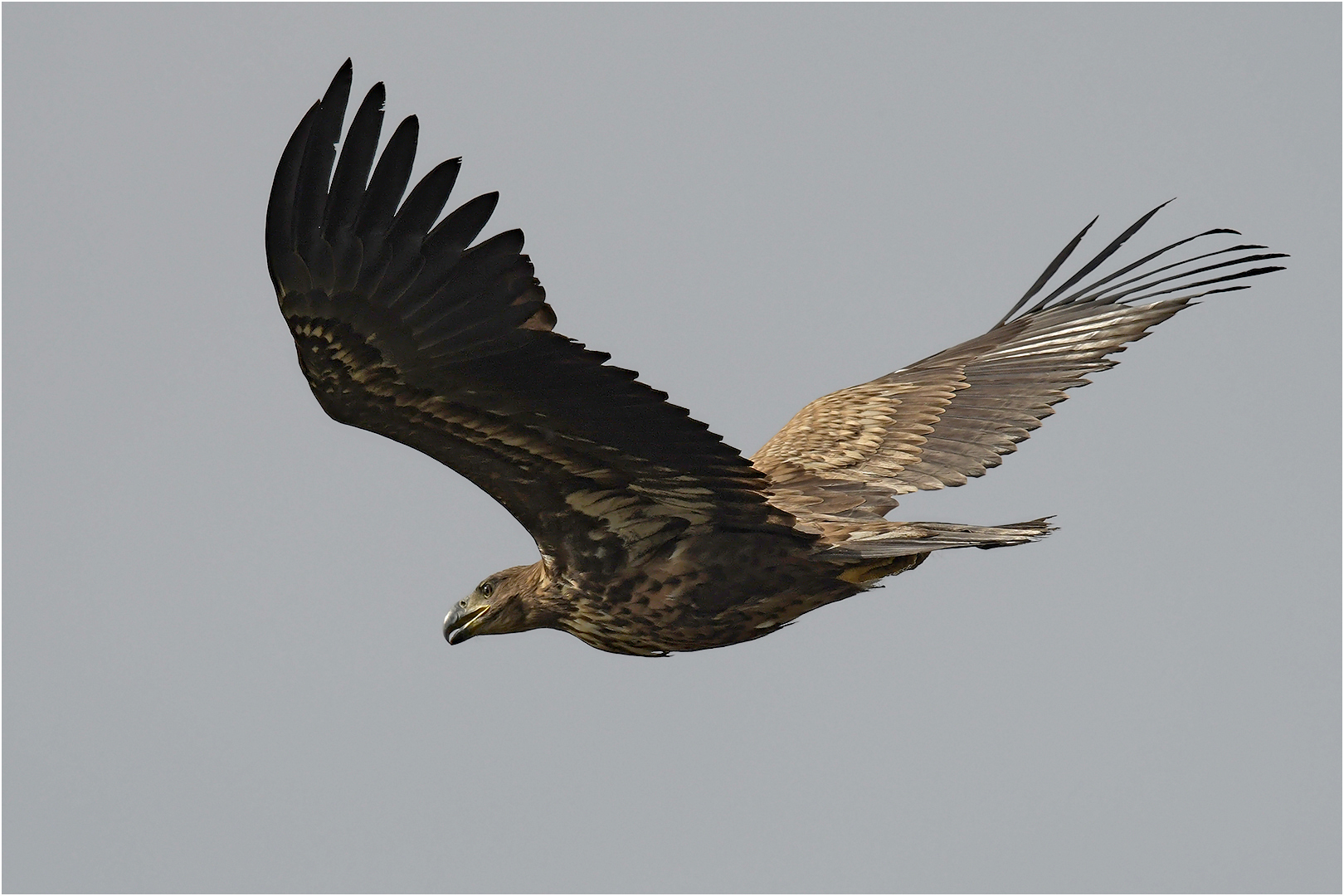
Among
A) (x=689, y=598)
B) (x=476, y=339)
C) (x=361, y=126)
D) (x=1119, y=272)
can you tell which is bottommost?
(x=689, y=598)

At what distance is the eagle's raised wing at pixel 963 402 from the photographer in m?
9.20

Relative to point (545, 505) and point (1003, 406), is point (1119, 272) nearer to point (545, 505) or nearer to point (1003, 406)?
point (1003, 406)

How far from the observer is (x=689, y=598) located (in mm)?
8320

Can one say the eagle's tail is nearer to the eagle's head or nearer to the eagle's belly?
the eagle's belly

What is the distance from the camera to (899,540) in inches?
316

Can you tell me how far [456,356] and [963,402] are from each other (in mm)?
3640

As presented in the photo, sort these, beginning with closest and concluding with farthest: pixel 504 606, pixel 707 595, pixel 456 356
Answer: pixel 456 356 → pixel 707 595 → pixel 504 606

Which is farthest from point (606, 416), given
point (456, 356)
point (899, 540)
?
point (899, 540)

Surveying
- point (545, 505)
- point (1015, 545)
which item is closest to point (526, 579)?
point (545, 505)

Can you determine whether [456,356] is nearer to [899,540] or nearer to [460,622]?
[899,540]

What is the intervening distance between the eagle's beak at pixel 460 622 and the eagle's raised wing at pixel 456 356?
38.7 inches

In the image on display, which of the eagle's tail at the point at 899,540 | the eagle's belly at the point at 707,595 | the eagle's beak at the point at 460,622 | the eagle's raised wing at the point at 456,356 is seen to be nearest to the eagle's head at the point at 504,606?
the eagle's beak at the point at 460,622

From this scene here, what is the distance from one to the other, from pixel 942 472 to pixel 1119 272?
2027 mm

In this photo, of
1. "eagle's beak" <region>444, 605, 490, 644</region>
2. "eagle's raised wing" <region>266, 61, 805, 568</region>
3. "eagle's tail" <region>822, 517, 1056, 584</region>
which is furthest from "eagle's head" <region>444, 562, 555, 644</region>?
"eagle's tail" <region>822, 517, 1056, 584</region>
